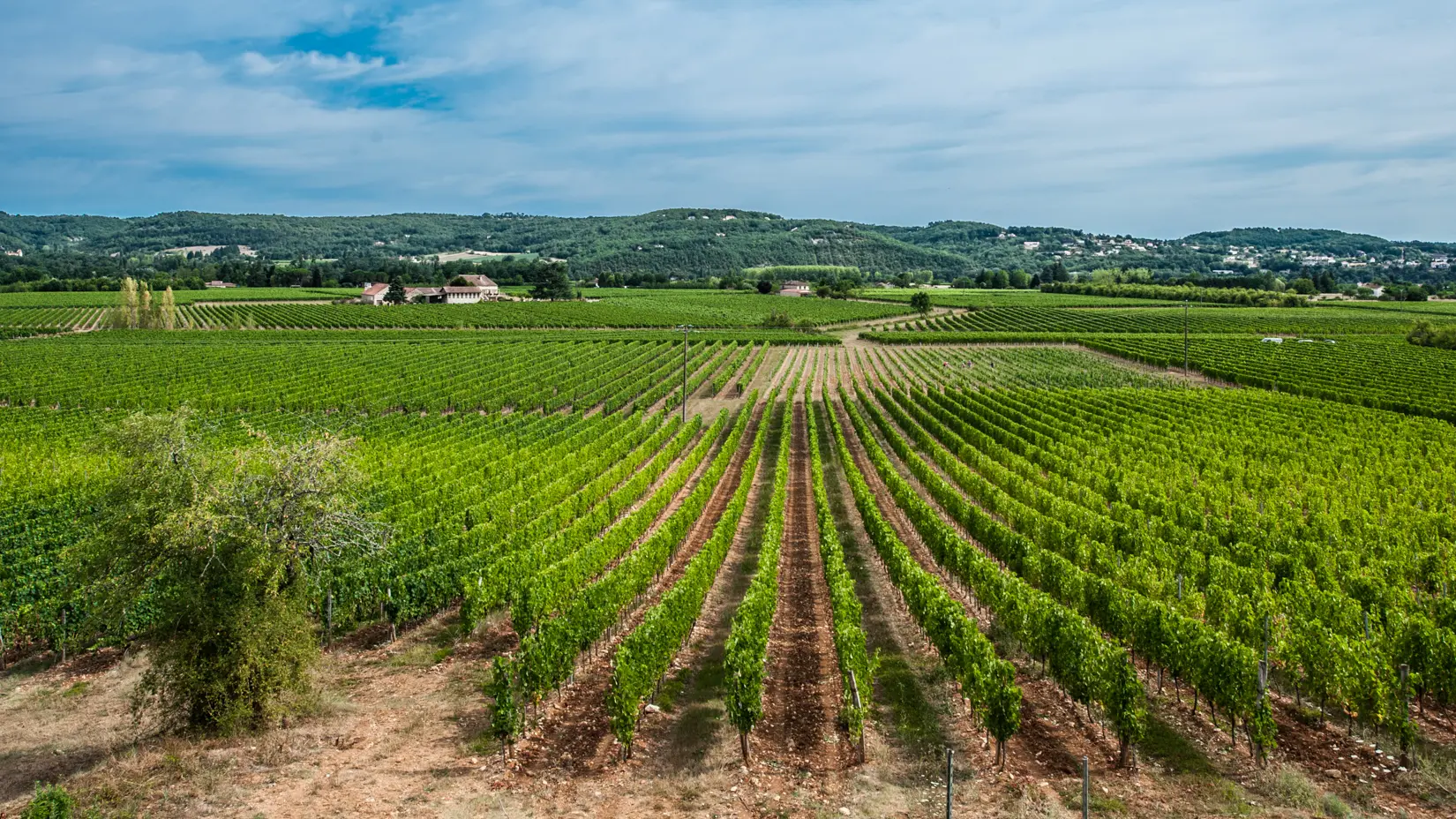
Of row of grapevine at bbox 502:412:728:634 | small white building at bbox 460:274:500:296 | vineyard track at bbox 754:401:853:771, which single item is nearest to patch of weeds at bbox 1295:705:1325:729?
vineyard track at bbox 754:401:853:771

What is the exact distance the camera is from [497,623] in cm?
1964

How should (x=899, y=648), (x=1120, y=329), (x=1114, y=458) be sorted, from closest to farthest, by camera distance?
(x=899, y=648)
(x=1114, y=458)
(x=1120, y=329)

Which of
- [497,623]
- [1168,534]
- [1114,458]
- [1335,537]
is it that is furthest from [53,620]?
[1114,458]

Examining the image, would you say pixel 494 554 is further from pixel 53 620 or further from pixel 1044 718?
pixel 1044 718

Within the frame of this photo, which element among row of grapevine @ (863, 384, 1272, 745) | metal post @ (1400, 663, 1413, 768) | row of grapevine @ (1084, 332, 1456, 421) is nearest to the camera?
metal post @ (1400, 663, 1413, 768)

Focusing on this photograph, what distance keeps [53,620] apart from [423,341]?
7893 cm

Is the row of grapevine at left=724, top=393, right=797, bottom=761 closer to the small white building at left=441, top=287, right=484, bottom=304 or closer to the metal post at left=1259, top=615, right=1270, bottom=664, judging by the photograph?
the metal post at left=1259, top=615, right=1270, bottom=664

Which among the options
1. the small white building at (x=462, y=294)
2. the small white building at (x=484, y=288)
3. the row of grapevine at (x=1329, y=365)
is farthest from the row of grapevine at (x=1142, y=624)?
the small white building at (x=484, y=288)

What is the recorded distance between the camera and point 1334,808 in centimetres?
1151

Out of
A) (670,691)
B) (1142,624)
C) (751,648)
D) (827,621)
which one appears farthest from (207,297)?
(1142,624)

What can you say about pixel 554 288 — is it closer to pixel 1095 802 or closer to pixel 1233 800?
pixel 1095 802

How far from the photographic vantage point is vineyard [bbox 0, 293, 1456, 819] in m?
12.6

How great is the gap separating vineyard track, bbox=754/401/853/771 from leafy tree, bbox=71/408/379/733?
26.1 feet

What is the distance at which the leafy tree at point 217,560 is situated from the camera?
42.4 ft
